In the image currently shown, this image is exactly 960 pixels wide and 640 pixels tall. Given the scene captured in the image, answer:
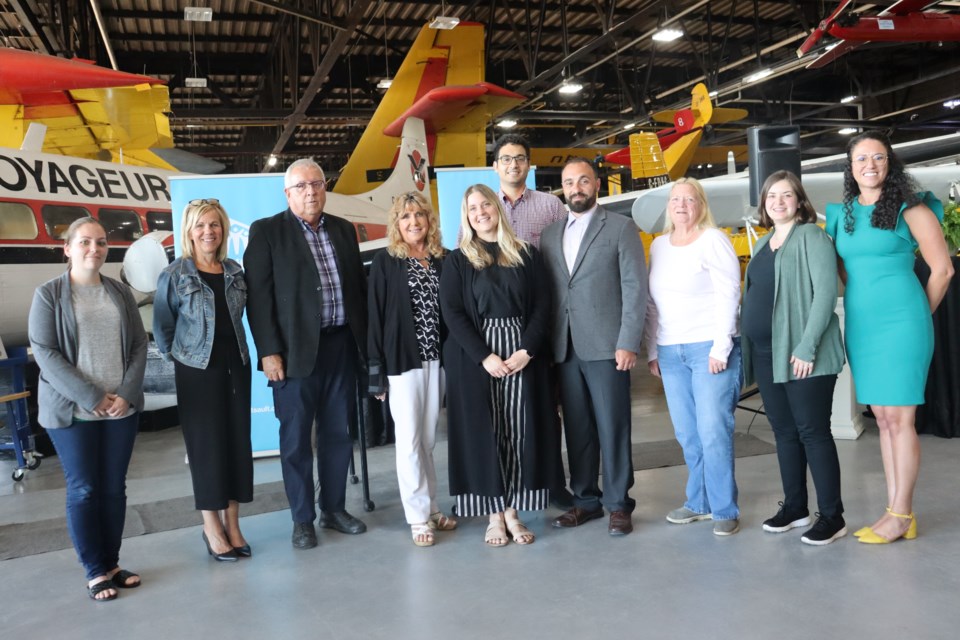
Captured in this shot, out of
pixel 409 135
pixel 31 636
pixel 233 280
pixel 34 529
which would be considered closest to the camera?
pixel 31 636

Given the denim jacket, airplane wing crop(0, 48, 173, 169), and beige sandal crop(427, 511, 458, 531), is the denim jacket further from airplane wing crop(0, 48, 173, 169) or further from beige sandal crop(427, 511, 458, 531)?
airplane wing crop(0, 48, 173, 169)

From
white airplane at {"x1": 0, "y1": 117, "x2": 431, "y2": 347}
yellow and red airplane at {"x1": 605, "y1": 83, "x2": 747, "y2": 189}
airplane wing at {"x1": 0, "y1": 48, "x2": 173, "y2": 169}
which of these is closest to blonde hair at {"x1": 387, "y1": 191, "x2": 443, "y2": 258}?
white airplane at {"x1": 0, "y1": 117, "x2": 431, "y2": 347}

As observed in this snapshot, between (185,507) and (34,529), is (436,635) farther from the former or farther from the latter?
(34,529)

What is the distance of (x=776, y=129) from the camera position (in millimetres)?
3783

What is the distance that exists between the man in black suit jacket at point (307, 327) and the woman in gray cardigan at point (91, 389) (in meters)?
0.51

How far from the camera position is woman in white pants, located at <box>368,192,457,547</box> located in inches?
113

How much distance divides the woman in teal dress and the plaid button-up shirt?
1.98 meters

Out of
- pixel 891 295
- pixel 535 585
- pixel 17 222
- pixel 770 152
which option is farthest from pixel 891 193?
pixel 17 222

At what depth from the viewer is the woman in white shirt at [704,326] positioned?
2.79m

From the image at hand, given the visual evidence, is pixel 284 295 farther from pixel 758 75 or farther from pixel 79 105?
pixel 758 75

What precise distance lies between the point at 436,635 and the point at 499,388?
103 centimetres

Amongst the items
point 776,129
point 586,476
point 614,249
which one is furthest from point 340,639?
point 776,129

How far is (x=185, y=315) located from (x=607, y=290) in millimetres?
1630

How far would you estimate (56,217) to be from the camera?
21.2 ft
